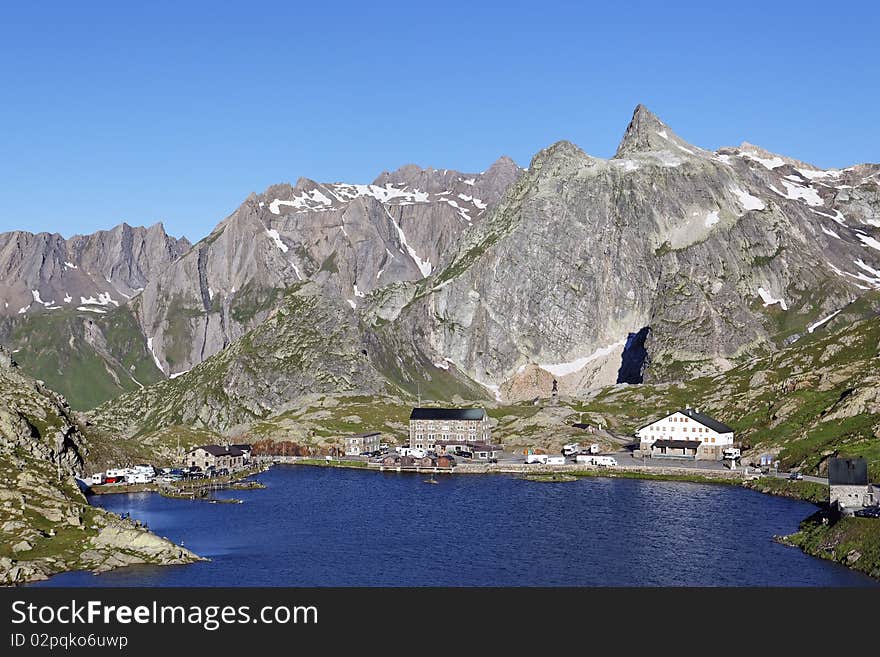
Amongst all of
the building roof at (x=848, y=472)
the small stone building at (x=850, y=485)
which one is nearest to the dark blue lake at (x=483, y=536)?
the small stone building at (x=850, y=485)

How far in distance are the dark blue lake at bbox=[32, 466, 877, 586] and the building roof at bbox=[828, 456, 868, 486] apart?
10377 mm

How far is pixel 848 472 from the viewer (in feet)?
380

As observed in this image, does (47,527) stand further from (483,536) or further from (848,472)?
(848,472)

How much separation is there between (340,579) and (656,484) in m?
89.5

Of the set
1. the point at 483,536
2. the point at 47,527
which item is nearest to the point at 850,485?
the point at 483,536

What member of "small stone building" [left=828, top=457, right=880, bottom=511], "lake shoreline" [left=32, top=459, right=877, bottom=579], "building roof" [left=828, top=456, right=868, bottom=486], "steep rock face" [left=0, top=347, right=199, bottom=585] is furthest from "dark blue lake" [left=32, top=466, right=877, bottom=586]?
"building roof" [left=828, top=456, right=868, bottom=486]

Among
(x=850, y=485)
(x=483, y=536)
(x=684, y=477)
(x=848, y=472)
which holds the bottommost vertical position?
(x=483, y=536)

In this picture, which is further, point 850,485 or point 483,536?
point 483,536

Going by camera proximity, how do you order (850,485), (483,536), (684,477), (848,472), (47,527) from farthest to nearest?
(684,477) → (483,536) → (848,472) → (850,485) → (47,527)

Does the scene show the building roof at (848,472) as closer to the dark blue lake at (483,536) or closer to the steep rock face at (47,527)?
the dark blue lake at (483,536)

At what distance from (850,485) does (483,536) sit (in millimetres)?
43261
